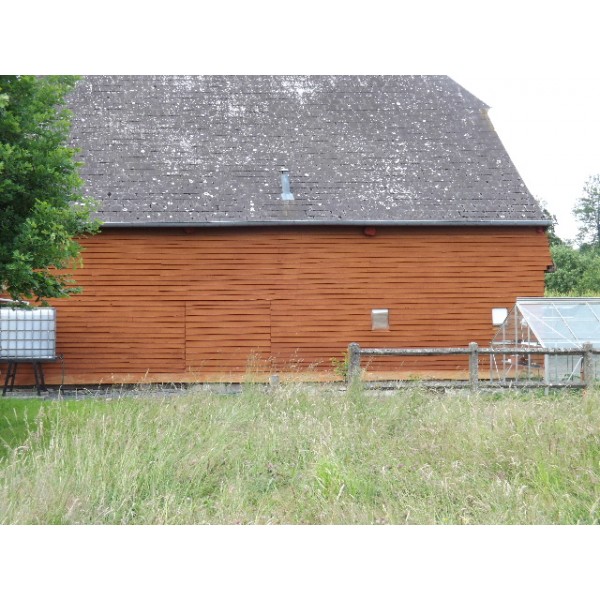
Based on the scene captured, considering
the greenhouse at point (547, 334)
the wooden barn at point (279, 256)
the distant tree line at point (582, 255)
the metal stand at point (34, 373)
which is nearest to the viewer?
the greenhouse at point (547, 334)

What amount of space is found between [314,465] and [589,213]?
45.6 m

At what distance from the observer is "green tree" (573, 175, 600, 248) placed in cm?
4878

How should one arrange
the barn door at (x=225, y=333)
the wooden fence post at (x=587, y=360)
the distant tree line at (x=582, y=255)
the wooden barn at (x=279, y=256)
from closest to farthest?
1. the wooden fence post at (x=587, y=360)
2. the wooden barn at (x=279, y=256)
3. the barn door at (x=225, y=333)
4. the distant tree line at (x=582, y=255)

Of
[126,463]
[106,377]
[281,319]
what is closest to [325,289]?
[281,319]

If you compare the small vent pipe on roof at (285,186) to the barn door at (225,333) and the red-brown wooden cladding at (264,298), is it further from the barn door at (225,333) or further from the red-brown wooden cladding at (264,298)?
the barn door at (225,333)

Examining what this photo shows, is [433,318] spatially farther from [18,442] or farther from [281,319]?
[18,442]

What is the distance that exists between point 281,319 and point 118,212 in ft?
12.8

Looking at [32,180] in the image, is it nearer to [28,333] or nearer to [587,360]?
[28,333]

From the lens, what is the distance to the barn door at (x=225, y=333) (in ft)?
58.3

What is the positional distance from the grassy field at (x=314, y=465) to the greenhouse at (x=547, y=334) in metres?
5.18

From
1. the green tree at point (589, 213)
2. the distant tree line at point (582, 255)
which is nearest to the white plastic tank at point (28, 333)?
the distant tree line at point (582, 255)

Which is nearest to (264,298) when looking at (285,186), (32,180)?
(285,186)

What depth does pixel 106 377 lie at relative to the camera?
57.4 feet

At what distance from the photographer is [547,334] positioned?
1543 centimetres
